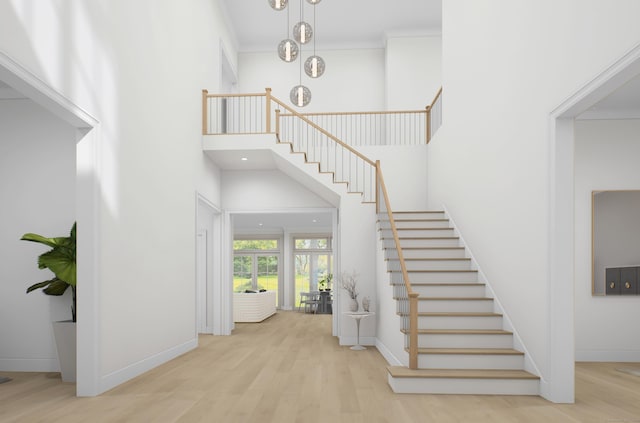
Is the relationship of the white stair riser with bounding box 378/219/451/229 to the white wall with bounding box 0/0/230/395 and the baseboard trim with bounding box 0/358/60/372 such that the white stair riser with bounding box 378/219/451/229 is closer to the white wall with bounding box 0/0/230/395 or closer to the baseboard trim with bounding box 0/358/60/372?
the white wall with bounding box 0/0/230/395

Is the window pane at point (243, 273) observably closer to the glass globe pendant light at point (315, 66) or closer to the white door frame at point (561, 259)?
the glass globe pendant light at point (315, 66)

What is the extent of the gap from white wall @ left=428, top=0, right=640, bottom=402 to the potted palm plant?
15.8 feet

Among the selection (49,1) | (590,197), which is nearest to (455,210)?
(590,197)

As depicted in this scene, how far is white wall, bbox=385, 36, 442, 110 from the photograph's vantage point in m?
12.7

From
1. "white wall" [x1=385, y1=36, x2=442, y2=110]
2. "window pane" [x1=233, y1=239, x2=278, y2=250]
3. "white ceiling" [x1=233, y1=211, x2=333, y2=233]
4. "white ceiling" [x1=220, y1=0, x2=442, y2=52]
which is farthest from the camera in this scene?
"window pane" [x1=233, y1=239, x2=278, y2=250]

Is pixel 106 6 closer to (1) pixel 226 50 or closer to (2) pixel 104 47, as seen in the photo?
(2) pixel 104 47

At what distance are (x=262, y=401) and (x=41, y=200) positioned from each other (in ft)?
13.0

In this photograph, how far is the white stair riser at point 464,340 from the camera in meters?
5.94

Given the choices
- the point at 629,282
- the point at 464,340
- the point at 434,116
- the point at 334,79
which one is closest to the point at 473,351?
the point at 464,340

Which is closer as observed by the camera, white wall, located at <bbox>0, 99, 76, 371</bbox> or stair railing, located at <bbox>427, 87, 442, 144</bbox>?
white wall, located at <bbox>0, 99, 76, 371</bbox>

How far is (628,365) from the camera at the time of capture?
6895mm

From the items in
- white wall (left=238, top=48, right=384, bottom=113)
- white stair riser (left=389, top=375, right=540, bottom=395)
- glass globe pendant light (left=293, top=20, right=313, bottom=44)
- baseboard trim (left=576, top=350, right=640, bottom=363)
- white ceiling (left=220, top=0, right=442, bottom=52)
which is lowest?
baseboard trim (left=576, top=350, right=640, bottom=363)

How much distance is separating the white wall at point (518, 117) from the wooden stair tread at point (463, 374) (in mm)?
249

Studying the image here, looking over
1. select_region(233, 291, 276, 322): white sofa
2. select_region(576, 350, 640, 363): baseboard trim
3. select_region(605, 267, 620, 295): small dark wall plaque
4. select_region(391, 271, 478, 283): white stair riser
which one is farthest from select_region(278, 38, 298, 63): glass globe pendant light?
select_region(233, 291, 276, 322): white sofa
